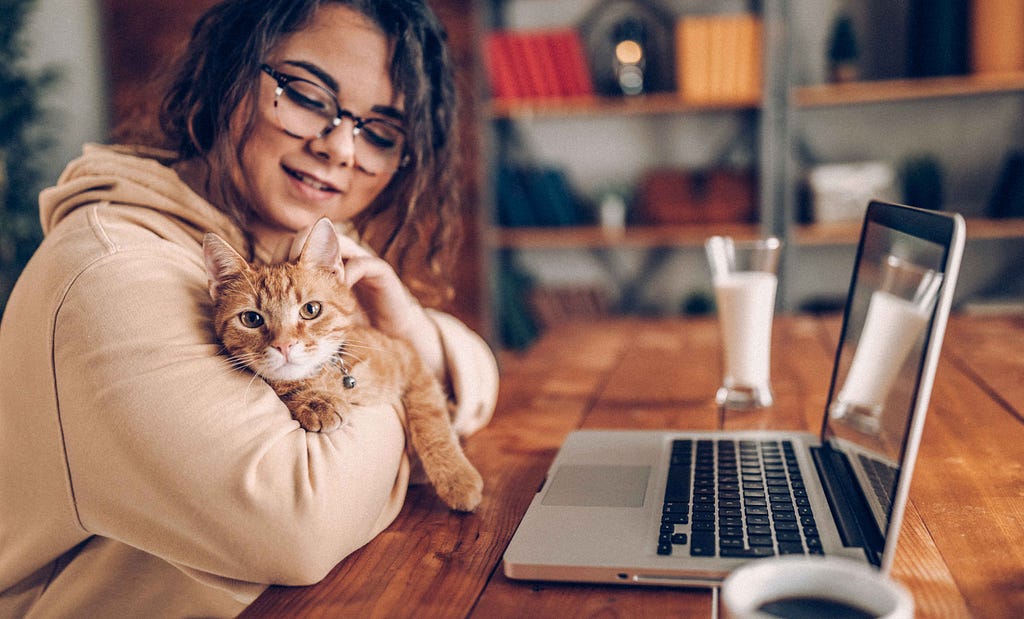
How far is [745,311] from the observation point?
1.28 metres

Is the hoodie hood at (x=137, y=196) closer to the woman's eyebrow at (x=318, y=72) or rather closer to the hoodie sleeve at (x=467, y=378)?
the woman's eyebrow at (x=318, y=72)

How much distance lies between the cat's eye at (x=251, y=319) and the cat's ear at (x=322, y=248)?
0.27 feet

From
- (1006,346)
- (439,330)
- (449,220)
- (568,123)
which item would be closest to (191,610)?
(439,330)

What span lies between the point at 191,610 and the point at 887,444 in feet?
2.25

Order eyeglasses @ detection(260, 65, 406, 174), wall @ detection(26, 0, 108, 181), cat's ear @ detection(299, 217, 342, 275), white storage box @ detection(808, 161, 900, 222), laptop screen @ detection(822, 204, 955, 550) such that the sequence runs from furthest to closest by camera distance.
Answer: wall @ detection(26, 0, 108, 181), white storage box @ detection(808, 161, 900, 222), eyeglasses @ detection(260, 65, 406, 174), cat's ear @ detection(299, 217, 342, 275), laptop screen @ detection(822, 204, 955, 550)

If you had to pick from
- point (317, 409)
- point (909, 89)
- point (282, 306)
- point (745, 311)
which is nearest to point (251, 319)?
point (282, 306)

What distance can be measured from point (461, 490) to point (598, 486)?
0.49 ft

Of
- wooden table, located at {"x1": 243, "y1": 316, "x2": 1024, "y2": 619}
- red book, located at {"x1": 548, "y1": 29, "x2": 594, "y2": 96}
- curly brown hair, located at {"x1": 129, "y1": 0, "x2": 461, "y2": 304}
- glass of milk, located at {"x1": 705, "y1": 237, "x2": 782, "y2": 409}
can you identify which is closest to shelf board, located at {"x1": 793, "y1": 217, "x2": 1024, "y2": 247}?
red book, located at {"x1": 548, "y1": 29, "x2": 594, "y2": 96}

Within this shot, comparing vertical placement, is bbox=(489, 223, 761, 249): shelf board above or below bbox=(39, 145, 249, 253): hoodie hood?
below

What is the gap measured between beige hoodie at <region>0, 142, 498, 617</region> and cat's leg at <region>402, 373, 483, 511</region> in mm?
34

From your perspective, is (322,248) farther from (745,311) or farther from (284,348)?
(745,311)

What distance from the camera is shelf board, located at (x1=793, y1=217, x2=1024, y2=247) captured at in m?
3.10

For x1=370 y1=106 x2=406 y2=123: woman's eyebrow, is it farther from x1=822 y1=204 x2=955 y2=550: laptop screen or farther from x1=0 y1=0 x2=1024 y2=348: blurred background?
x1=0 y1=0 x2=1024 y2=348: blurred background

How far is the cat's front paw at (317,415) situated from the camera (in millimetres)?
Result: 834
